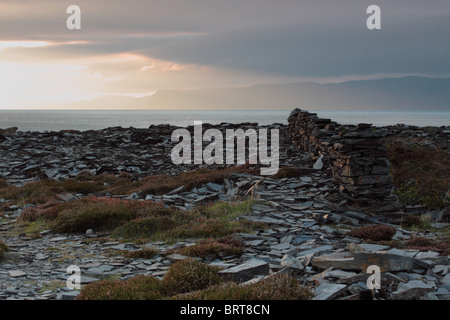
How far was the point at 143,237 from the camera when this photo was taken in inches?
439

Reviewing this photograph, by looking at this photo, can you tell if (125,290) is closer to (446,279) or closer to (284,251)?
(284,251)

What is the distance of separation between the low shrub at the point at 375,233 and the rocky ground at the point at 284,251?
0.83 ft

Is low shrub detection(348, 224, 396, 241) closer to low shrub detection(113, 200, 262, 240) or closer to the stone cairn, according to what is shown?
low shrub detection(113, 200, 262, 240)

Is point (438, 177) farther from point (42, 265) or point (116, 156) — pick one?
point (116, 156)

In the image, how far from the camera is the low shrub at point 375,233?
10.1 metres

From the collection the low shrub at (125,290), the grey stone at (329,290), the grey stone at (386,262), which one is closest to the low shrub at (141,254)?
the low shrub at (125,290)

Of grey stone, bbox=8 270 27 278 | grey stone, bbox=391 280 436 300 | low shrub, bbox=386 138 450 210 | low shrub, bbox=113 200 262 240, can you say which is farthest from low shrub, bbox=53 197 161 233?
low shrub, bbox=386 138 450 210

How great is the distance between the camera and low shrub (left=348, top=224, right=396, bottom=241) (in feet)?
33.3

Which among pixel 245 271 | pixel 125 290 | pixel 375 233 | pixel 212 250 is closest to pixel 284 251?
pixel 212 250

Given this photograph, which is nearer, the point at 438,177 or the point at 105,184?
the point at 438,177

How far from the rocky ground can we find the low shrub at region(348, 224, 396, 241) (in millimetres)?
252

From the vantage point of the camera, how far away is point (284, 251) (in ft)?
30.5
